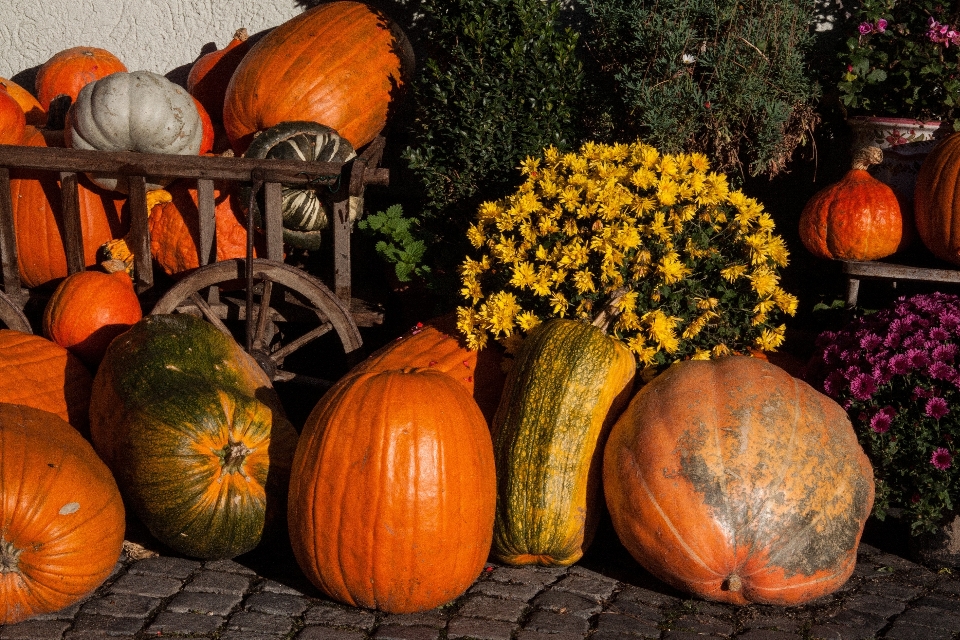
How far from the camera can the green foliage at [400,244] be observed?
4805mm

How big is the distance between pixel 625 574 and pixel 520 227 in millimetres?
1600

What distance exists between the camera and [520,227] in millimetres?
4152

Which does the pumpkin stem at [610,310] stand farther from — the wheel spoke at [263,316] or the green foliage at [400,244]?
the wheel spoke at [263,316]

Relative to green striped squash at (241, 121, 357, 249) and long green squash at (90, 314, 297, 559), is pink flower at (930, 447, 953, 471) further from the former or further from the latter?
green striped squash at (241, 121, 357, 249)

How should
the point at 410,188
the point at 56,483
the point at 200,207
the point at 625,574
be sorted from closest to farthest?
1. the point at 56,483
2. the point at 625,574
3. the point at 200,207
4. the point at 410,188

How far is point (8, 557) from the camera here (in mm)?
3139

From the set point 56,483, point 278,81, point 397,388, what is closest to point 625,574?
point 397,388

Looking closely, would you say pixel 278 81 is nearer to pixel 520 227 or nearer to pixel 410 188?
pixel 410 188

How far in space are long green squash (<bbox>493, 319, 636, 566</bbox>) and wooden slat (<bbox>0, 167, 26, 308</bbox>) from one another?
2796 mm

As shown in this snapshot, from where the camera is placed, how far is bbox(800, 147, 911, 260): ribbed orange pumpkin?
448 cm

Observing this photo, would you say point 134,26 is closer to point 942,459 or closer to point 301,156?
point 301,156

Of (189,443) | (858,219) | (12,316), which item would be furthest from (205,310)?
(858,219)

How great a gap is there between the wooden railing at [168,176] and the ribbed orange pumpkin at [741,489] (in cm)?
206

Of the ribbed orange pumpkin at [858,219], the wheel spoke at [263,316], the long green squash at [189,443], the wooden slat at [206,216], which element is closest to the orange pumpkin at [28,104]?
the wooden slat at [206,216]
